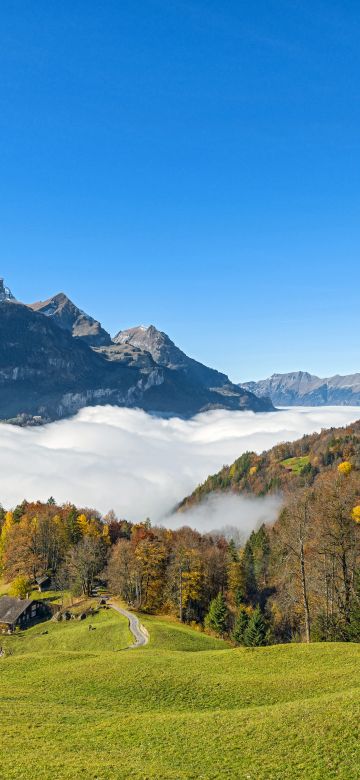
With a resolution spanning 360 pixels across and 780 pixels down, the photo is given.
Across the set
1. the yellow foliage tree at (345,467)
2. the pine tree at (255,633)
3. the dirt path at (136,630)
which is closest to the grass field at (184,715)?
the dirt path at (136,630)

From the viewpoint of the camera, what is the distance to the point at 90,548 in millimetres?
103812

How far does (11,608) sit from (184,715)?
246 feet

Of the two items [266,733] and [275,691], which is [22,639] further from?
[266,733]

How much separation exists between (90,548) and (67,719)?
77954mm

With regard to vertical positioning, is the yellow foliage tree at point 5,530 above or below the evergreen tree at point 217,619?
above

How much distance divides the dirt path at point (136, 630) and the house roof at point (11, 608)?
20061 mm

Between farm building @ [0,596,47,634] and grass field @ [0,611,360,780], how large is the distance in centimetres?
4634

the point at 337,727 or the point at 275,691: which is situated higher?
the point at 337,727

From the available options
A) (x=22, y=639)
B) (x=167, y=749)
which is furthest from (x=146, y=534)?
(x=167, y=749)

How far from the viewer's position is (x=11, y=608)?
91.0m

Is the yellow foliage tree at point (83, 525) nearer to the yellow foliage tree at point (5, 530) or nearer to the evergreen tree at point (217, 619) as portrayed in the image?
the yellow foliage tree at point (5, 530)

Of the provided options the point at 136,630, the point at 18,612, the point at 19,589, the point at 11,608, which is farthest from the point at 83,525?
the point at 136,630

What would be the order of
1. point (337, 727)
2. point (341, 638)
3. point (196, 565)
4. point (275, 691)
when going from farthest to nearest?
point (196, 565) → point (341, 638) → point (275, 691) → point (337, 727)

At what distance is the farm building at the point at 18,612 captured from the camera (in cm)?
8694
